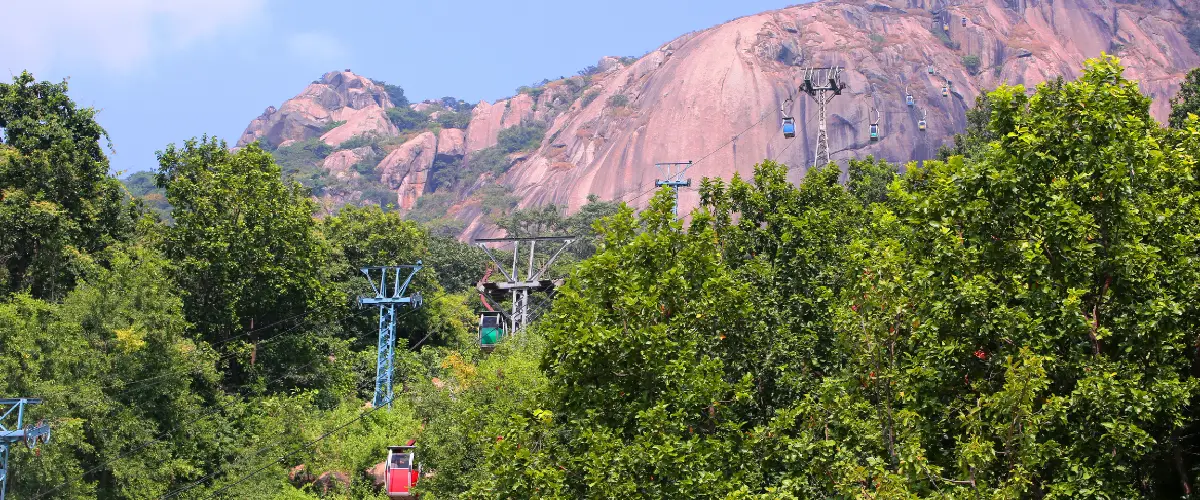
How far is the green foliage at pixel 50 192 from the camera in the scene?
1754 inches

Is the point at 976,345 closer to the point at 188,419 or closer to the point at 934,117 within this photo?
the point at 188,419

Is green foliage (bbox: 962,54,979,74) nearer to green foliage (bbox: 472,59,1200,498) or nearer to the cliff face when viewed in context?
the cliff face

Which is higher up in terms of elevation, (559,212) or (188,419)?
(559,212)

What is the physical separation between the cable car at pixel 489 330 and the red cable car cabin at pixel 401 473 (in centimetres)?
479

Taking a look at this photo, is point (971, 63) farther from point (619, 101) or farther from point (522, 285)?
point (522, 285)

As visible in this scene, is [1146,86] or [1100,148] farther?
[1146,86]

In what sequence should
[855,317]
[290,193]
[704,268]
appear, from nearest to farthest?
1. [855,317]
2. [704,268]
3. [290,193]

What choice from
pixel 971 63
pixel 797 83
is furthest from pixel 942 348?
pixel 971 63

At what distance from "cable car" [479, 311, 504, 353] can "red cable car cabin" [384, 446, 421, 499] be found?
4788mm

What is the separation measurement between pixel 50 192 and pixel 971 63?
10987cm

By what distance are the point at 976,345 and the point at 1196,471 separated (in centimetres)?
262

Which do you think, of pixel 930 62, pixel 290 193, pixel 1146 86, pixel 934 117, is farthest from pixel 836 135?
pixel 290 193

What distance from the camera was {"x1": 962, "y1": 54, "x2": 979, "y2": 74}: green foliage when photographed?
133 meters

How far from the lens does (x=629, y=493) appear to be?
49.2ft
